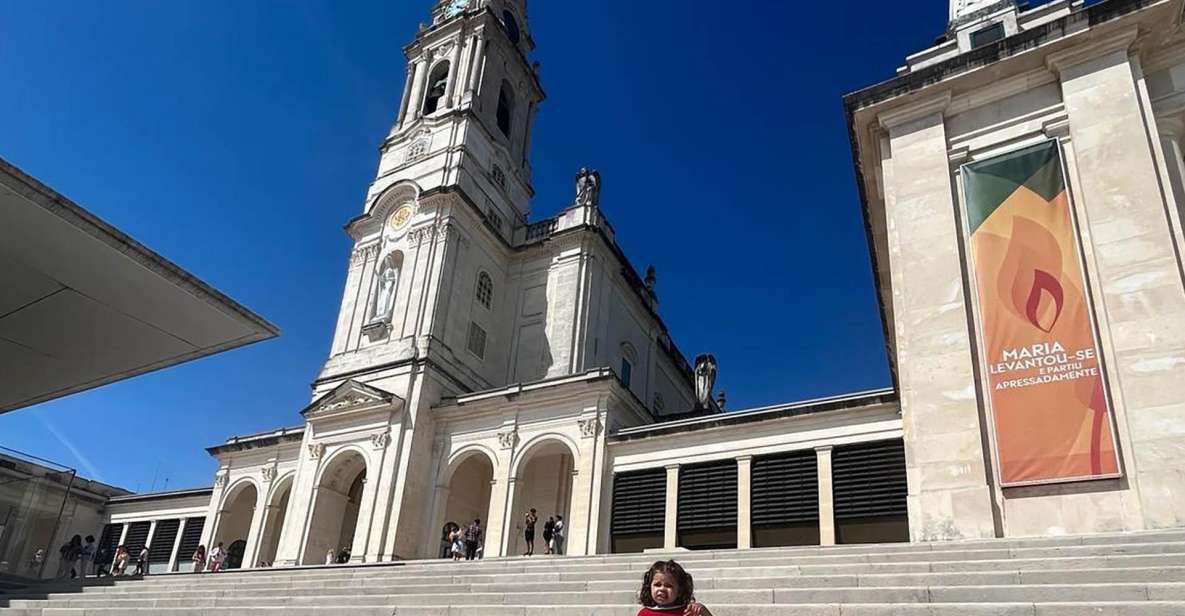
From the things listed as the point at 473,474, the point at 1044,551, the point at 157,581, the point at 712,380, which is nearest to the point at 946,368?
the point at 1044,551

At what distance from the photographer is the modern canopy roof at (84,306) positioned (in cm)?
1247

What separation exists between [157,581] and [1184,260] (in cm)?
2112

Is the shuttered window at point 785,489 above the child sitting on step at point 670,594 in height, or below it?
above

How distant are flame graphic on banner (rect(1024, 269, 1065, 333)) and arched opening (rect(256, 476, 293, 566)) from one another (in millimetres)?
27406

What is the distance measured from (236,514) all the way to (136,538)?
6.88 m

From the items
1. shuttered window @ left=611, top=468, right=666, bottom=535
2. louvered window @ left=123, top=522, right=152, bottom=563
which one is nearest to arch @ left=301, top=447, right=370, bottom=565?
shuttered window @ left=611, top=468, right=666, bottom=535

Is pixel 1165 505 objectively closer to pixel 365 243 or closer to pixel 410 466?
pixel 410 466

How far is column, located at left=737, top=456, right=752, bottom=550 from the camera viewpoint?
21672mm

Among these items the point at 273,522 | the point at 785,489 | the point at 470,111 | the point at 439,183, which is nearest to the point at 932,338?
the point at 785,489

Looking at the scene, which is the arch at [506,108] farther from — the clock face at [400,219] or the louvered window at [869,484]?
the louvered window at [869,484]

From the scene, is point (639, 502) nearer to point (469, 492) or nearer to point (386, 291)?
point (469, 492)

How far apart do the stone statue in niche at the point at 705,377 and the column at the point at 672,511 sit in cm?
1223

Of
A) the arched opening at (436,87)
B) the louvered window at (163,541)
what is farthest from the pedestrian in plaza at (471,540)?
the arched opening at (436,87)

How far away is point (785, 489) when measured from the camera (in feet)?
71.2
